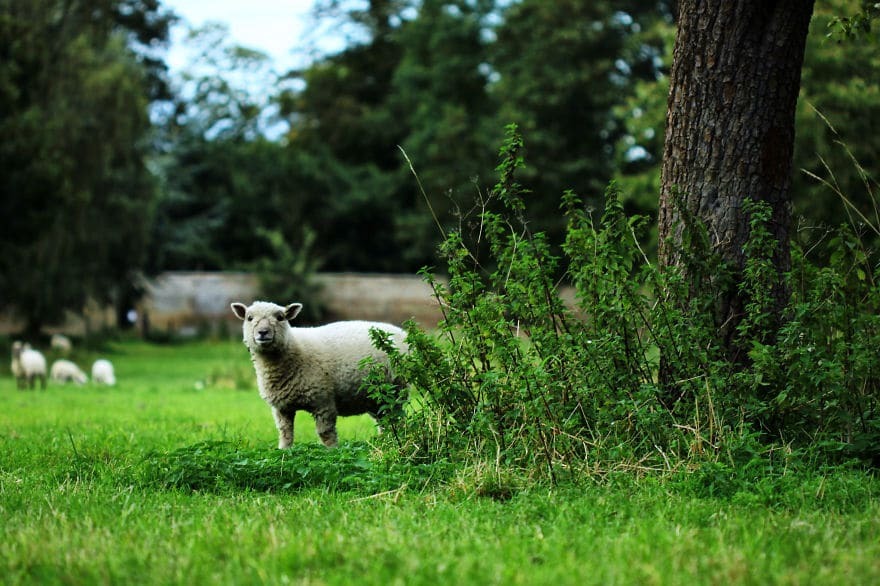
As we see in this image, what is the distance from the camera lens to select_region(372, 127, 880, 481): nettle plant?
6.41 meters

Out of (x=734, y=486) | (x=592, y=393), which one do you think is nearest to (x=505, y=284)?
(x=592, y=393)

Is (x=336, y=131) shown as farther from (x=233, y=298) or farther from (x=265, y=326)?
(x=265, y=326)

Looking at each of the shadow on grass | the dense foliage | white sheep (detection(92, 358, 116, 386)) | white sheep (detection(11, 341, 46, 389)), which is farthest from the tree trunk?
white sheep (detection(92, 358, 116, 386))

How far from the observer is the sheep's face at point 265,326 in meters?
8.21

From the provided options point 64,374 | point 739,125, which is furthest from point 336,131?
point 739,125

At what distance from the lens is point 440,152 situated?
4050 cm

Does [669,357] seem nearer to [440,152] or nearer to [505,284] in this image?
[505,284]

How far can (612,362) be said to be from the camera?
684cm

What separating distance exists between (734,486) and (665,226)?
2.29 metres

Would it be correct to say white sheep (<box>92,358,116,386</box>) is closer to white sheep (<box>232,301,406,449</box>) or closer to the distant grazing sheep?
the distant grazing sheep

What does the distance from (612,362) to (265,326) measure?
2.99m

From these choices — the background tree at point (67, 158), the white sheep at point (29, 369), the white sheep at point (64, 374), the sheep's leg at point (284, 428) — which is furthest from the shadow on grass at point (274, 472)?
the background tree at point (67, 158)

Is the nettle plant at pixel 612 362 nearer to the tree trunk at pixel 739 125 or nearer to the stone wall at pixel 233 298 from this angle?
the tree trunk at pixel 739 125

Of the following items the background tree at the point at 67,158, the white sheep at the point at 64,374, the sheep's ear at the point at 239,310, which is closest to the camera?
the sheep's ear at the point at 239,310
